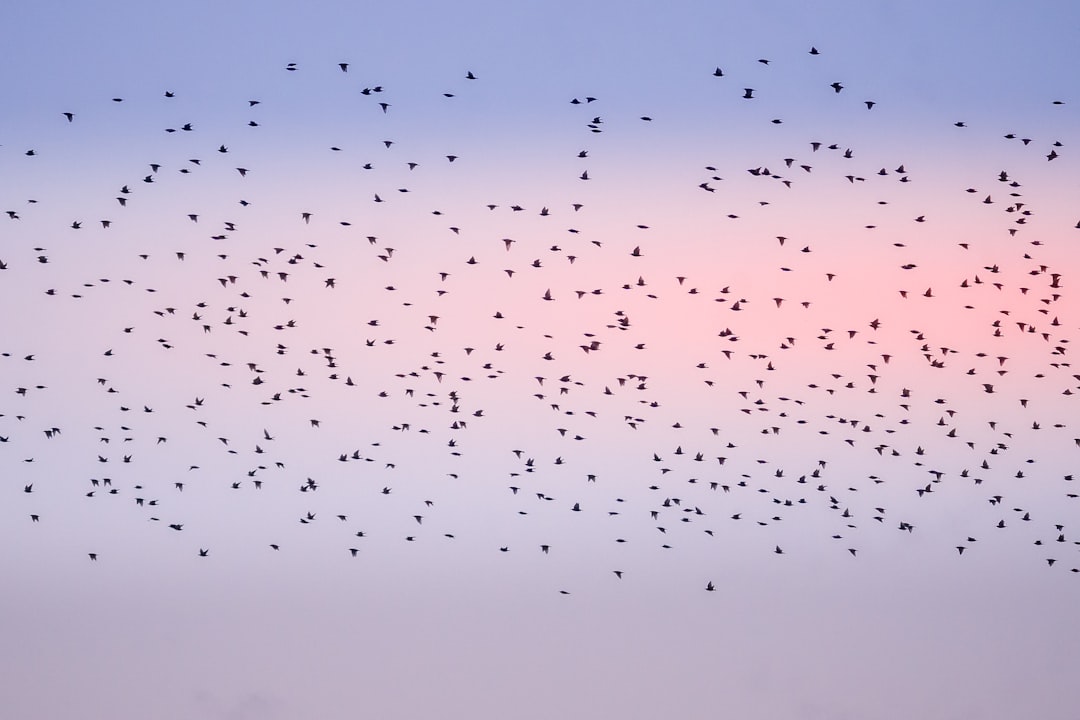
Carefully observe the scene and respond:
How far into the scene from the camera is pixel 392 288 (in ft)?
99.9

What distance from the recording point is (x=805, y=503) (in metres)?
30.6

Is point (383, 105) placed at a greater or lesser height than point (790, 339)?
greater

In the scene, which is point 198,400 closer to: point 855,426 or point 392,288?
point 392,288

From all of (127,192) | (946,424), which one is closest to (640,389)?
(946,424)

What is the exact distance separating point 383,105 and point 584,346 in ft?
18.4

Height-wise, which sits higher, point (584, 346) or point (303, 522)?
point (584, 346)

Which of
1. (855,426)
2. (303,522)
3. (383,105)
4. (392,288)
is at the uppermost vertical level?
(383,105)

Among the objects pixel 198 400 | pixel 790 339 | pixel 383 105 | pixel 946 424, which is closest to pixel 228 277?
pixel 198 400

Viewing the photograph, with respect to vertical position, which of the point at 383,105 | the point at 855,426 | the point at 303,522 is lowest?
the point at 303,522

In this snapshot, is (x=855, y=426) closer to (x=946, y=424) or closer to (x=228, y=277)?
(x=946, y=424)

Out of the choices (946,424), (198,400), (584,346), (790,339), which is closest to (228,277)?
(198,400)

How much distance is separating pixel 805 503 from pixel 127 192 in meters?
13.3

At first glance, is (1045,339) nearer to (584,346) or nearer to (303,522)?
(584,346)

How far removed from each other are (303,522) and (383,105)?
756 cm
